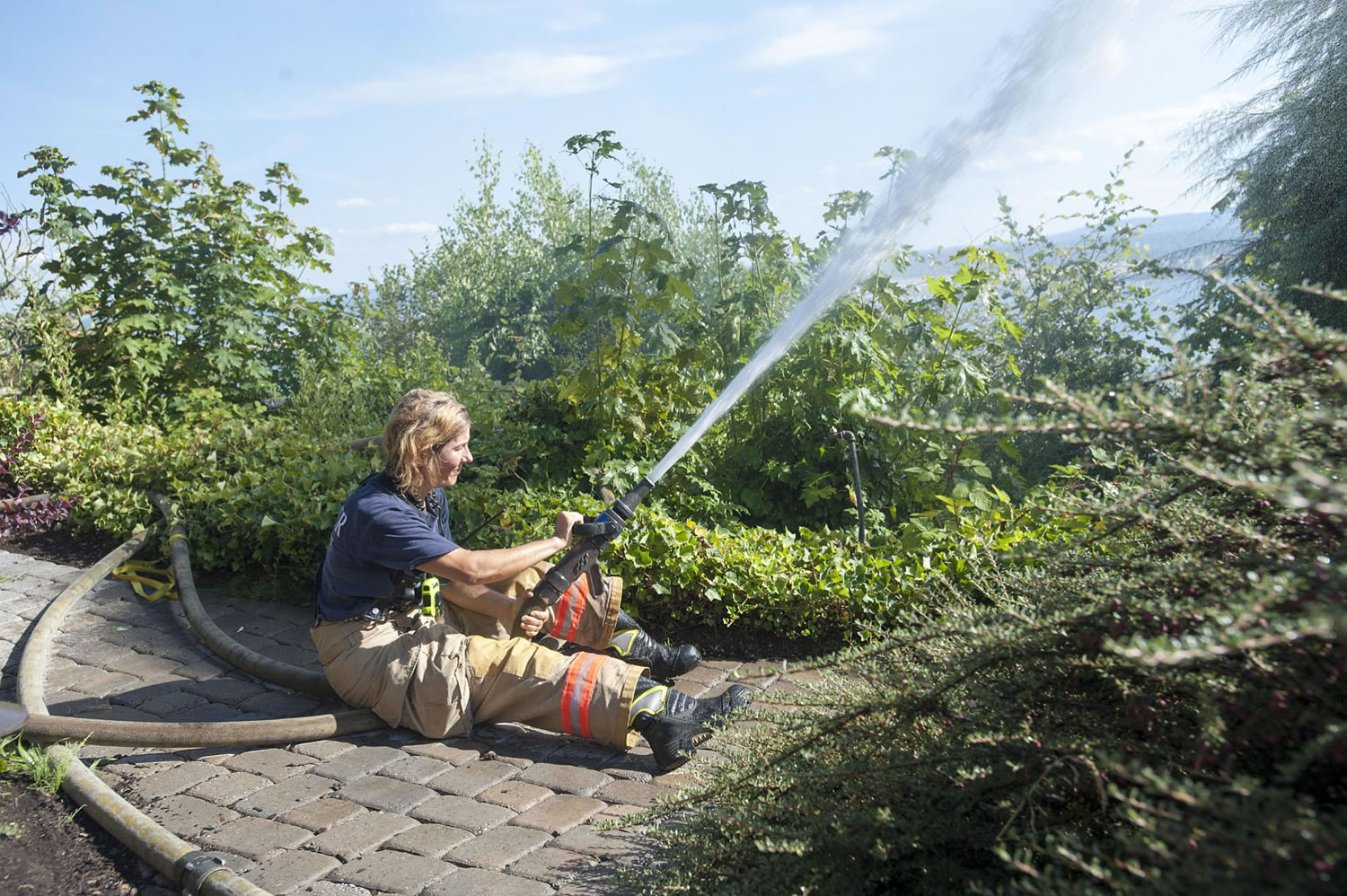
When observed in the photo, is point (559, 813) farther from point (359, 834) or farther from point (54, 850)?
point (54, 850)

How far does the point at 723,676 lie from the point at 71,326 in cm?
737

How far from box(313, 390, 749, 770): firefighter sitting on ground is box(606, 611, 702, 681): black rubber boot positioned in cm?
20

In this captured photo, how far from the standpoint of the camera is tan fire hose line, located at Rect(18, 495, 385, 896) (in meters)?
2.89

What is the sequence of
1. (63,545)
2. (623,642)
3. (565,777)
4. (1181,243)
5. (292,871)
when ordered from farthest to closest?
(1181,243)
(63,545)
(623,642)
(565,777)
(292,871)

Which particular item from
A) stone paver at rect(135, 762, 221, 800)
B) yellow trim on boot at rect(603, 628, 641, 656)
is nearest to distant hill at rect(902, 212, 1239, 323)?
yellow trim on boot at rect(603, 628, 641, 656)

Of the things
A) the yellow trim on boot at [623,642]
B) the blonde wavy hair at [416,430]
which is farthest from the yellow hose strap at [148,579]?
the yellow trim on boot at [623,642]

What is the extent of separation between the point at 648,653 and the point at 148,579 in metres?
3.34

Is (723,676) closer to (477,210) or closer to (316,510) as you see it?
(316,510)

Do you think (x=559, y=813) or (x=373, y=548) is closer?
(x=559, y=813)

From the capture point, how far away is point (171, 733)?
3.57 m

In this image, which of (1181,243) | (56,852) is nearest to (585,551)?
(56,852)

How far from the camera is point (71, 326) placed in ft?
28.7

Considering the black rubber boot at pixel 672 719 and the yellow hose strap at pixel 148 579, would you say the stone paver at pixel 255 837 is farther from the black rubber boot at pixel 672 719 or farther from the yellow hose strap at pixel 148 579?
the yellow hose strap at pixel 148 579

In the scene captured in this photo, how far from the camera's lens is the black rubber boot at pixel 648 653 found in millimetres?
4215
